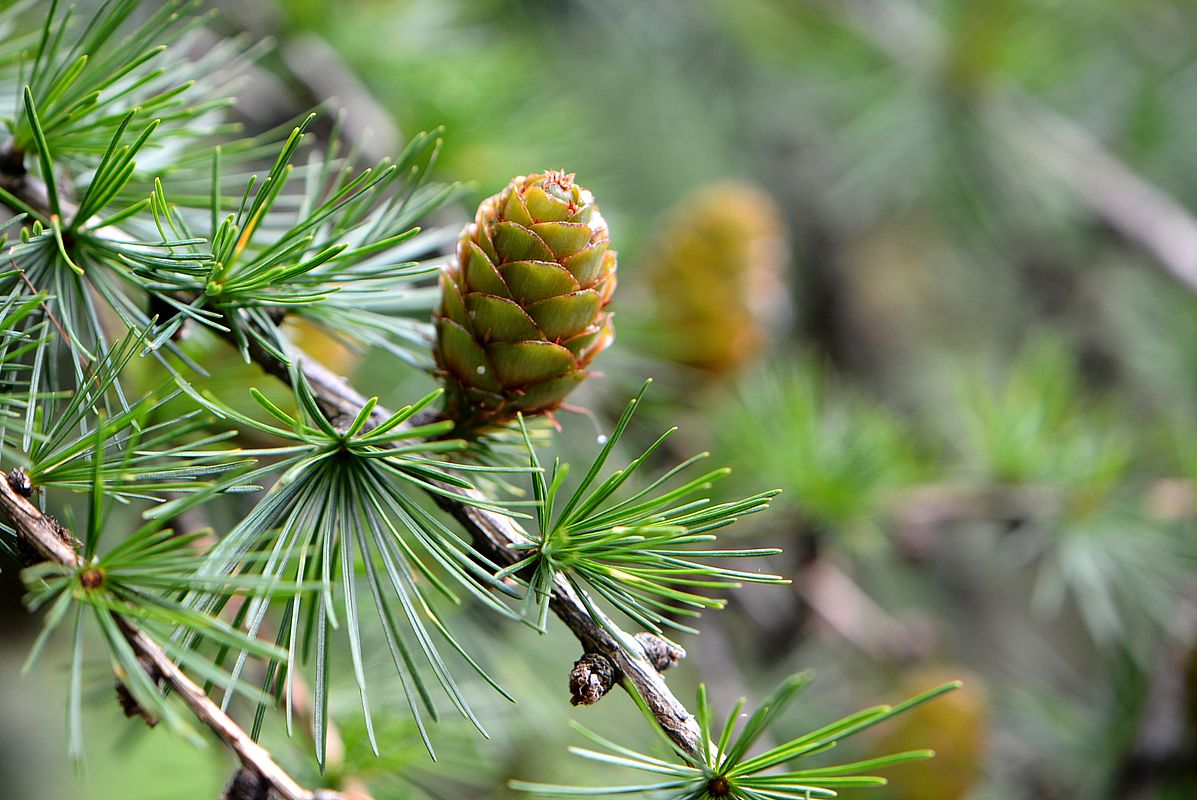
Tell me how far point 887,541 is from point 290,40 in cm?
71

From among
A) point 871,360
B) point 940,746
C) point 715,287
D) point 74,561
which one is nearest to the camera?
point 74,561

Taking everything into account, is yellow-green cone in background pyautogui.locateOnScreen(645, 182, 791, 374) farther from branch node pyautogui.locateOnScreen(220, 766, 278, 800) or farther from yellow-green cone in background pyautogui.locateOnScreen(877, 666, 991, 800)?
branch node pyautogui.locateOnScreen(220, 766, 278, 800)

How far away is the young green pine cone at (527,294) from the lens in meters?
0.37

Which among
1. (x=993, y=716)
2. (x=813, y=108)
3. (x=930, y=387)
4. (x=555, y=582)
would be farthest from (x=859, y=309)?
(x=555, y=582)

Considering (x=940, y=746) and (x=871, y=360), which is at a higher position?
(x=871, y=360)

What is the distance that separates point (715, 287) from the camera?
88 centimetres

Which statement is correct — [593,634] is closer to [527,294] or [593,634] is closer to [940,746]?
[527,294]

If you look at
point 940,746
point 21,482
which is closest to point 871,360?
point 940,746

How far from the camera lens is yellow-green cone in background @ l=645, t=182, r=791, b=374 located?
87 centimetres

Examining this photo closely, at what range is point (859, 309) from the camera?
1.69 meters

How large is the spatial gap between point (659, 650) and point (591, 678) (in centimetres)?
4

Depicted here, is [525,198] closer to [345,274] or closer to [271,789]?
[345,274]

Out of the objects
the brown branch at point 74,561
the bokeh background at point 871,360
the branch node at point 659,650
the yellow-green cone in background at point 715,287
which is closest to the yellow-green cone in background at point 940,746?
the bokeh background at point 871,360

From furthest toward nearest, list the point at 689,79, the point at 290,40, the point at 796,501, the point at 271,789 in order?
the point at 689,79 → the point at 290,40 → the point at 796,501 → the point at 271,789
